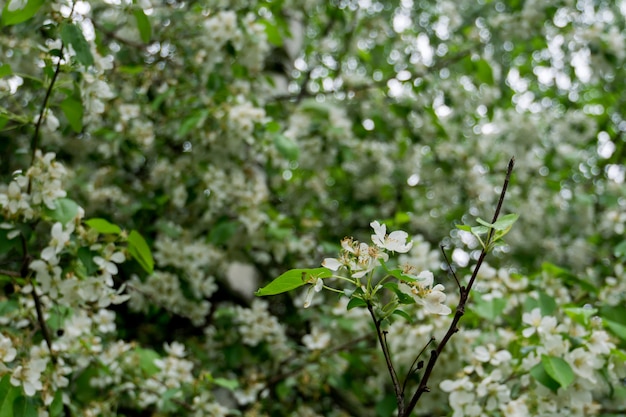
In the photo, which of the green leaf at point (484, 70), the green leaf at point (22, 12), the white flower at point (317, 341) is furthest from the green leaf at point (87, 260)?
the green leaf at point (484, 70)

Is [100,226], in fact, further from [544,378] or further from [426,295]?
[544,378]

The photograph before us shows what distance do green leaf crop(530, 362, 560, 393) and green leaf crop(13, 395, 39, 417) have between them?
1419 mm

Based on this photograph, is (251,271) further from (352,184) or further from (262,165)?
(352,184)

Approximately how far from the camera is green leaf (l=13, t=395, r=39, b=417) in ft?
5.58

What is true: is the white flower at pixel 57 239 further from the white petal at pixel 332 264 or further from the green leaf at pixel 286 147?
the green leaf at pixel 286 147

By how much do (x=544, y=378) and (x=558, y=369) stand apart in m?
0.06

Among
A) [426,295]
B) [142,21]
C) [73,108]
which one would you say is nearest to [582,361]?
[426,295]

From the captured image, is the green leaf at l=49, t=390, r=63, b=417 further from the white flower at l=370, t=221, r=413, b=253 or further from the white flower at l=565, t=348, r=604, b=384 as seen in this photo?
the white flower at l=565, t=348, r=604, b=384

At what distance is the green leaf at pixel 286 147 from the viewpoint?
114 inches

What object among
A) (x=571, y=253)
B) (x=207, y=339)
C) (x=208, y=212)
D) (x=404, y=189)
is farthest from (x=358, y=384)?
(x=571, y=253)

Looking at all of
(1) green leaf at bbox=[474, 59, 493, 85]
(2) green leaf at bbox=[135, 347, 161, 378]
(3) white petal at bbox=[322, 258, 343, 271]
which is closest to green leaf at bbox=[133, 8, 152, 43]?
(2) green leaf at bbox=[135, 347, 161, 378]

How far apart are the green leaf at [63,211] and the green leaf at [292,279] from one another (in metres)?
0.90

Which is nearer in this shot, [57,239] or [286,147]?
[57,239]

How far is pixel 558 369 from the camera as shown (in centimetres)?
188
